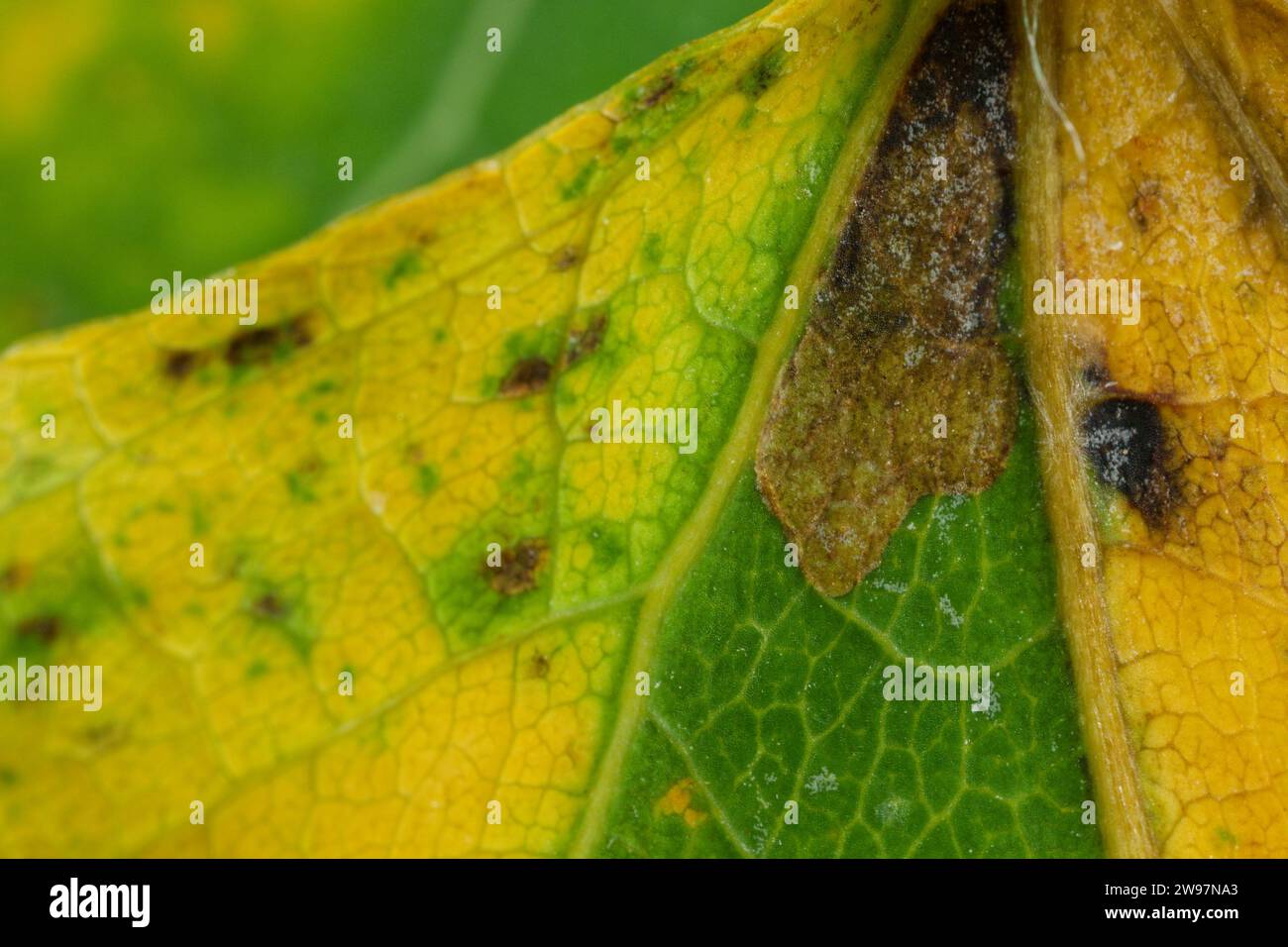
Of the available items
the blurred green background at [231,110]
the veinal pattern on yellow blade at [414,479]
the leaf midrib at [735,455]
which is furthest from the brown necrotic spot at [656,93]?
the blurred green background at [231,110]

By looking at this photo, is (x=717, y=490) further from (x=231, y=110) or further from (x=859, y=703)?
(x=231, y=110)

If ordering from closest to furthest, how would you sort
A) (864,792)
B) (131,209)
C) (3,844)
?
1. (3,844)
2. (864,792)
3. (131,209)

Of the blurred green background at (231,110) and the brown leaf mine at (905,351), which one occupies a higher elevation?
the blurred green background at (231,110)

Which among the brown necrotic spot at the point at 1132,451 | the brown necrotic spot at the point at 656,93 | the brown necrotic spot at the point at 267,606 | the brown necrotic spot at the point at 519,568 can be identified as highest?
the brown necrotic spot at the point at 656,93

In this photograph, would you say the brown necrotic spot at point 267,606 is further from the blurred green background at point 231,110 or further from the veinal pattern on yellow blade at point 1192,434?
the veinal pattern on yellow blade at point 1192,434

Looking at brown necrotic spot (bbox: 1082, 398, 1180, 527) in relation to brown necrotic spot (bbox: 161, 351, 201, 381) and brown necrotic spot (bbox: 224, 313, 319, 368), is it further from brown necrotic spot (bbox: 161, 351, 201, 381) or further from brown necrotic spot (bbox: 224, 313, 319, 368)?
brown necrotic spot (bbox: 161, 351, 201, 381)

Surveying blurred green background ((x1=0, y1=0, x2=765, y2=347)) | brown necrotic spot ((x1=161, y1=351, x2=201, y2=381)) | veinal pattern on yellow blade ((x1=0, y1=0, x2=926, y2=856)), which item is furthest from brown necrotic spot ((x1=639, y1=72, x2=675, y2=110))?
blurred green background ((x1=0, y1=0, x2=765, y2=347))

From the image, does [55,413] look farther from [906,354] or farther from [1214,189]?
[1214,189]

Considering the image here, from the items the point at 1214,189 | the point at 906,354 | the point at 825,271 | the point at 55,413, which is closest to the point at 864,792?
the point at 906,354
